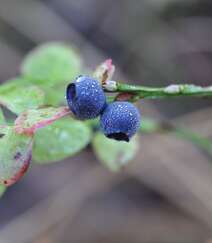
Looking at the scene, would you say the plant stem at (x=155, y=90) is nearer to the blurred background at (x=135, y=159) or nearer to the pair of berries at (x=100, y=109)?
the pair of berries at (x=100, y=109)

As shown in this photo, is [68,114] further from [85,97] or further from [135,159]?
[135,159]

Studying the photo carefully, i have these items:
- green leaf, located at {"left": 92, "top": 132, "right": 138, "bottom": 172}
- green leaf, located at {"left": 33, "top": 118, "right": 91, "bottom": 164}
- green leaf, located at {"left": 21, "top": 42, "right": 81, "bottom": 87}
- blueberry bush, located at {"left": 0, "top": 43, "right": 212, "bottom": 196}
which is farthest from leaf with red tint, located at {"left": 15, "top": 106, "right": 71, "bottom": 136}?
green leaf, located at {"left": 21, "top": 42, "right": 81, "bottom": 87}

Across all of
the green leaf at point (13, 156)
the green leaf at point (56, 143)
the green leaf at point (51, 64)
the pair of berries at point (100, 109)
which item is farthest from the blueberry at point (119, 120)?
the green leaf at point (51, 64)

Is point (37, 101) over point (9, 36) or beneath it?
beneath

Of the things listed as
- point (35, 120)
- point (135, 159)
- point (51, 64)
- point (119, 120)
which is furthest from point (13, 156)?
point (135, 159)

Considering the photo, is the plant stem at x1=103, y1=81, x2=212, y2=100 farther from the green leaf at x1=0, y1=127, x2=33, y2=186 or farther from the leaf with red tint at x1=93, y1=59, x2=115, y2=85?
the green leaf at x1=0, y1=127, x2=33, y2=186

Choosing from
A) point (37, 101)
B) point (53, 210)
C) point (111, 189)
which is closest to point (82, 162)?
point (111, 189)

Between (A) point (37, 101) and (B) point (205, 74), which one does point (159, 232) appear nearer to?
(B) point (205, 74)
